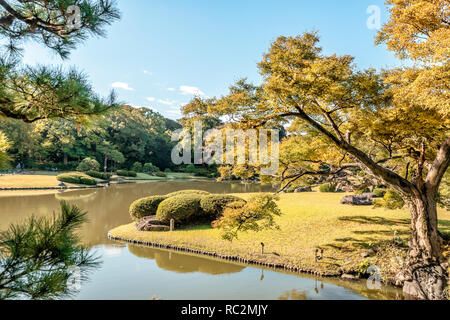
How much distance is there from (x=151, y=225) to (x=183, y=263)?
3183 millimetres

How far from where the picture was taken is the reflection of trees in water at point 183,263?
694 centimetres

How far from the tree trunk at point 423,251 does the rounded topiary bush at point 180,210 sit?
6.75 m

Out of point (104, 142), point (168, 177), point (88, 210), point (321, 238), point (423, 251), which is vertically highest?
point (104, 142)

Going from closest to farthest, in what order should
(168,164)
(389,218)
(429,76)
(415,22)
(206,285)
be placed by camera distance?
(429,76) → (415,22) → (206,285) → (389,218) → (168,164)

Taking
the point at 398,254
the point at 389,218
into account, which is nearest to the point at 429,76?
the point at 398,254

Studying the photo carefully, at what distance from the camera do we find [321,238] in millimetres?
8406

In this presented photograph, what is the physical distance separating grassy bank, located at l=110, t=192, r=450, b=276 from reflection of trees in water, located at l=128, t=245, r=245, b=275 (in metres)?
0.47

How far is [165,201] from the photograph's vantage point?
34.4 ft

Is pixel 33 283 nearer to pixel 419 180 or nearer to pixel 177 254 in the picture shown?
pixel 177 254

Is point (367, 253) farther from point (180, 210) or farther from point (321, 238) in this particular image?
point (180, 210)

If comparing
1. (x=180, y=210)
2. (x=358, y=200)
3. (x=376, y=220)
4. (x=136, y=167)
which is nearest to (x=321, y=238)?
(x=376, y=220)

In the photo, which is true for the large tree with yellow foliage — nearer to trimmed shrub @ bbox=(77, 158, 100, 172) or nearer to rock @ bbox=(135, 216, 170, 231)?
rock @ bbox=(135, 216, 170, 231)
